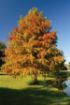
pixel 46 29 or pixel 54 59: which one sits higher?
pixel 46 29

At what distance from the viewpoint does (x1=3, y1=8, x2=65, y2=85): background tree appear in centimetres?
3422

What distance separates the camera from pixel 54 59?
35.5 metres

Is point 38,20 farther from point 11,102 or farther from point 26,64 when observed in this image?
point 11,102

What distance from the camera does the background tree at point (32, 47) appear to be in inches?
1347

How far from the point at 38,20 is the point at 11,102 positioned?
1810 centimetres

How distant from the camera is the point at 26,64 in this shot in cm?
3456

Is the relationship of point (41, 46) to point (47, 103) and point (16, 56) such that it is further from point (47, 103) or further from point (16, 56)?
point (47, 103)

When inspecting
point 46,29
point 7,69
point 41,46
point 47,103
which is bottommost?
point 47,103

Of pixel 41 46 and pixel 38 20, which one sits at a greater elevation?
pixel 38 20

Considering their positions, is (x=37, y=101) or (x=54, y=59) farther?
(x=54, y=59)

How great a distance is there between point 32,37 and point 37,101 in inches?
605

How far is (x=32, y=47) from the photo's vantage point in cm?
3475

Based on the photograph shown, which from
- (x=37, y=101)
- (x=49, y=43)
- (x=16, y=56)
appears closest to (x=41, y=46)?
(x=49, y=43)

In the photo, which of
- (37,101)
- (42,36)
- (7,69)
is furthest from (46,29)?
(37,101)
